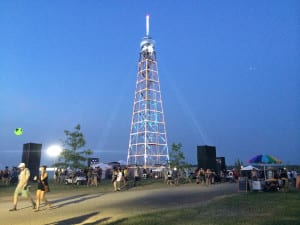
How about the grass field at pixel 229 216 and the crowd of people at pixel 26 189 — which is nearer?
the grass field at pixel 229 216

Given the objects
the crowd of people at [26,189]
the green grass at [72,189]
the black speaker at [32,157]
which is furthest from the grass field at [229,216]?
the black speaker at [32,157]

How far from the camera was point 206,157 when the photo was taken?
113 ft

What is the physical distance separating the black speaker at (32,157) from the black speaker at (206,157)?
15599mm

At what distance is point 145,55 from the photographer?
7638 centimetres

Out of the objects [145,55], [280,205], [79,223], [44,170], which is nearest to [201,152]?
[280,205]

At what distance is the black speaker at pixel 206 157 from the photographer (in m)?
34.5

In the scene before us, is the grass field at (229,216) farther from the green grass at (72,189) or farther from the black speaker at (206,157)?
the black speaker at (206,157)

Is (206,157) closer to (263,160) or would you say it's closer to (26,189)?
(263,160)

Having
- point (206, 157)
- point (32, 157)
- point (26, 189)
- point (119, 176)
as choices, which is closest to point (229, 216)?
point (26, 189)

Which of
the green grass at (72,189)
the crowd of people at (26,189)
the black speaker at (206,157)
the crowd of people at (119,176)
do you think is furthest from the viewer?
the black speaker at (206,157)

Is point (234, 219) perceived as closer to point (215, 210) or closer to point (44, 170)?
point (215, 210)

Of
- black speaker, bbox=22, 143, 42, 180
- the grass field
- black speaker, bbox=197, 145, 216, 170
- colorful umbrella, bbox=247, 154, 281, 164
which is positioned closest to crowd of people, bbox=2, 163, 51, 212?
the grass field

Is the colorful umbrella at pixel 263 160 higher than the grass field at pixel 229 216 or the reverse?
higher

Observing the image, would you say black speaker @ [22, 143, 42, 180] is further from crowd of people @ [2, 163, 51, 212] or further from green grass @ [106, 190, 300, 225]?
green grass @ [106, 190, 300, 225]
